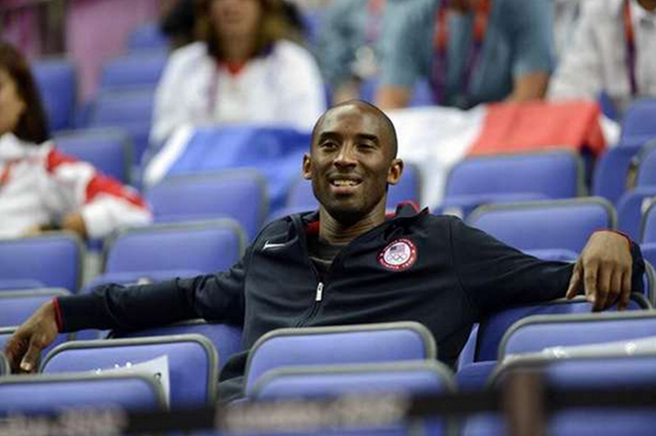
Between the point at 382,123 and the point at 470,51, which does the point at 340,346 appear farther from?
the point at 470,51

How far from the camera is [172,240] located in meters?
4.81

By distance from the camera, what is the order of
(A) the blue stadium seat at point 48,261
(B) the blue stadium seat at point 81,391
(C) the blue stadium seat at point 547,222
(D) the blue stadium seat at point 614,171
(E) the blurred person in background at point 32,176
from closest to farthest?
(B) the blue stadium seat at point 81,391
(C) the blue stadium seat at point 547,222
(A) the blue stadium seat at point 48,261
(D) the blue stadium seat at point 614,171
(E) the blurred person in background at point 32,176

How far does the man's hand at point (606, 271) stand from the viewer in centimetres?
335

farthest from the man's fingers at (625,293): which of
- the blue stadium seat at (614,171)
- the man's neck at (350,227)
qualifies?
the blue stadium seat at (614,171)

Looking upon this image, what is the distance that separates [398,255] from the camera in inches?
142

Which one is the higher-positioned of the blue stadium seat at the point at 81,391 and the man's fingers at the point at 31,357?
the blue stadium seat at the point at 81,391

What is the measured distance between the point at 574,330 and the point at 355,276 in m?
0.69

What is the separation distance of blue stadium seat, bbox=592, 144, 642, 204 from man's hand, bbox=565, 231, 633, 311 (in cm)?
200

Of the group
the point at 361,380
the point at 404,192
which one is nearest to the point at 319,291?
the point at 361,380

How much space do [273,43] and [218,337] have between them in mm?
3027

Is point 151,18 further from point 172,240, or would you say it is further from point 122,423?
point 122,423

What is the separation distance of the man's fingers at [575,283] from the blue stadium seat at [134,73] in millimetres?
5273

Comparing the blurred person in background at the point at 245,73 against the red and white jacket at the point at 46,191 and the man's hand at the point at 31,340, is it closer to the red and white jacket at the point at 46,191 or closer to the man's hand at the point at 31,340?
the red and white jacket at the point at 46,191

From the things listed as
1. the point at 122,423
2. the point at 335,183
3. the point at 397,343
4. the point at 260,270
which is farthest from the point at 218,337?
the point at 122,423
